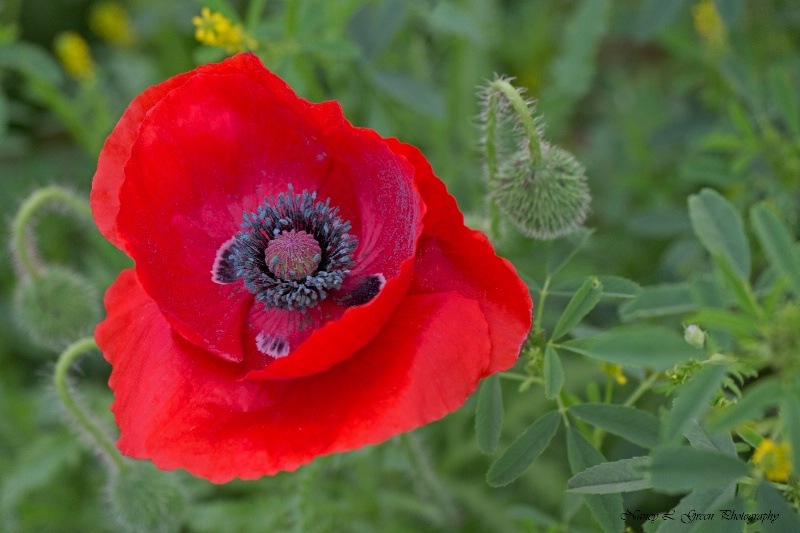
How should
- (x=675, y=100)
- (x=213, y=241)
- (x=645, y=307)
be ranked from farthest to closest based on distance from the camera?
(x=675, y=100)
(x=213, y=241)
(x=645, y=307)

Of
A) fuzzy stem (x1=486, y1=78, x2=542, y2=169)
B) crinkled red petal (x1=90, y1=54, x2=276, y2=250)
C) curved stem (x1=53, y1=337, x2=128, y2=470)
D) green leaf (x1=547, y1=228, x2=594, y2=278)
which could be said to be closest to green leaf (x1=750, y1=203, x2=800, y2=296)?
fuzzy stem (x1=486, y1=78, x2=542, y2=169)

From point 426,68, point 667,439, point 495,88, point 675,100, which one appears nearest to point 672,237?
point 675,100

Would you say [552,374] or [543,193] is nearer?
[552,374]

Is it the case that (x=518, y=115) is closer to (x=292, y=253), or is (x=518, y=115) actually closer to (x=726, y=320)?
(x=292, y=253)

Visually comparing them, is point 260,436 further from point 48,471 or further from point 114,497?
point 48,471

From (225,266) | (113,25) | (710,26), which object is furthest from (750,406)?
(113,25)

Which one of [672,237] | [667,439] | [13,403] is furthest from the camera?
[672,237]
